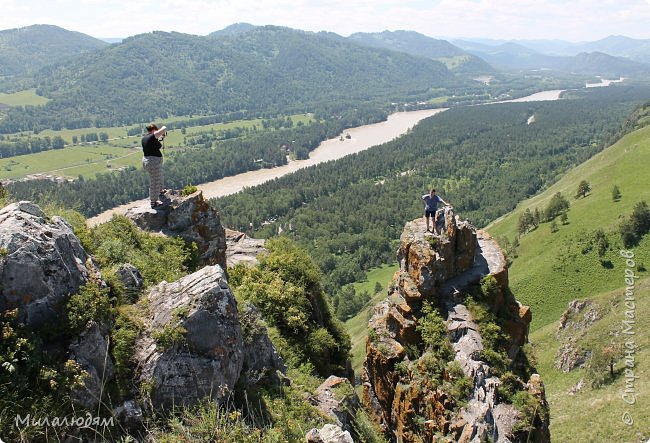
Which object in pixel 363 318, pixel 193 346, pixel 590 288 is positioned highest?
pixel 193 346

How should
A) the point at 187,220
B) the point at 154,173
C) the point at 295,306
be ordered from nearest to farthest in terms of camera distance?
the point at 154,173 → the point at 187,220 → the point at 295,306

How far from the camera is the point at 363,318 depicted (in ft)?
314

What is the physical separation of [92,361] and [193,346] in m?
2.62

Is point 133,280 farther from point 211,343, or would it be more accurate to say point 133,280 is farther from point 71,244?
point 211,343

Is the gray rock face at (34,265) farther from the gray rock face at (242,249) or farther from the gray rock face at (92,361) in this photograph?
the gray rock face at (242,249)

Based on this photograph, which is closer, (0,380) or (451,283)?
(0,380)

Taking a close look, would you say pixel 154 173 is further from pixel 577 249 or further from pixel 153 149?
pixel 577 249

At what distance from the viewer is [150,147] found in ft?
67.4

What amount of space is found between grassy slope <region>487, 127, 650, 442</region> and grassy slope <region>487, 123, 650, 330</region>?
0.12 meters

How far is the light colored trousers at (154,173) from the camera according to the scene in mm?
20858

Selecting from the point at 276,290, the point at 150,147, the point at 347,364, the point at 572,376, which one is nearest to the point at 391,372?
the point at 347,364

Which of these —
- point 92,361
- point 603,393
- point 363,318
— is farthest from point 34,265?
point 363,318

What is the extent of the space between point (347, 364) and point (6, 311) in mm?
22479

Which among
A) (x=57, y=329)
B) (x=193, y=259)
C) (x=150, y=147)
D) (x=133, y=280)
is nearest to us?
(x=57, y=329)
